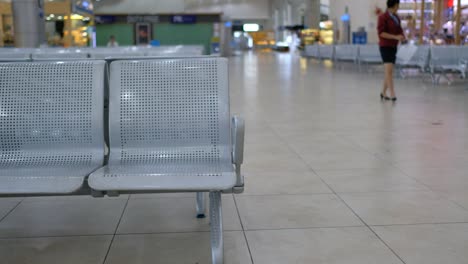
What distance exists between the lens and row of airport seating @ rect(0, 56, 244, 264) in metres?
3.34

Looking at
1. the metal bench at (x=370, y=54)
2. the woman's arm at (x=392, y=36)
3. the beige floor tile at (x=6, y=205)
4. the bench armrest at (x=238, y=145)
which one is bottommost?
the beige floor tile at (x=6, y=205)

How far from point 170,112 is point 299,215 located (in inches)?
41.4

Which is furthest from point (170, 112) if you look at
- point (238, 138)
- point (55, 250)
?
point (55, 250)

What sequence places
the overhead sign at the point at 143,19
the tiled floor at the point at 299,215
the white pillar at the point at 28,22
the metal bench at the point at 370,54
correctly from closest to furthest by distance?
the tiled floor at the point at 299,215 → the white pillar at the point at 28,22 → the metal bench at the point at 370,54 → the overhead sign at the point at 143,19

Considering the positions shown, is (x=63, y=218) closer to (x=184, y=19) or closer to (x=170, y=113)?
(x=170, y=113)

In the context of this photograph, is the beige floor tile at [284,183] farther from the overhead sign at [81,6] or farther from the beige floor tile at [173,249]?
the overhead sign at [81,6]

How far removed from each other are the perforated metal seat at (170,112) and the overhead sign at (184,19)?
31.8 metres

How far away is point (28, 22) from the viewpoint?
12.5 meters

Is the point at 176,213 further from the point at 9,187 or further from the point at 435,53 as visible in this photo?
the point at 435,53

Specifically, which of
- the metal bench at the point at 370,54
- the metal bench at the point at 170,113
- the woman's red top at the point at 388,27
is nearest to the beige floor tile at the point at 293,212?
the metal bench at the point at 170,113

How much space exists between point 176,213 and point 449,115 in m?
5.64

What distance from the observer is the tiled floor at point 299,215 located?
3.03 m

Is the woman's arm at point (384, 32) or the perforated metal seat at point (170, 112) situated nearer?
the perforated metal seat at point (170, 112)

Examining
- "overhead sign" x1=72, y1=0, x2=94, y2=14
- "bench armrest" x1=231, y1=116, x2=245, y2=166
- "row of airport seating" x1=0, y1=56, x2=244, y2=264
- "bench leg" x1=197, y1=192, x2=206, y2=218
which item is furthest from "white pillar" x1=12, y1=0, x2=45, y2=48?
"bench armrest" x1=231, y1=116, x2=245, y2=166
